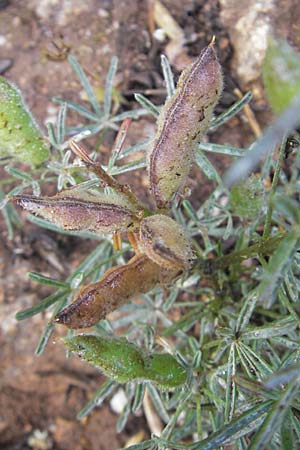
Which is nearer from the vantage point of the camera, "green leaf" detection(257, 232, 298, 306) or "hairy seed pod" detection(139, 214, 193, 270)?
"green leaf" detection(257, 232, 298, 306)

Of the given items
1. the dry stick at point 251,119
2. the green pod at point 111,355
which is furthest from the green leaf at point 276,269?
the dry stick at point 251,119

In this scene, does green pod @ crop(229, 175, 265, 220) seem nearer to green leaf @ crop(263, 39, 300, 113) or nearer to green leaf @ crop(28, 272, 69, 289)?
green leaf @ crop(28, 272, 69, 289)

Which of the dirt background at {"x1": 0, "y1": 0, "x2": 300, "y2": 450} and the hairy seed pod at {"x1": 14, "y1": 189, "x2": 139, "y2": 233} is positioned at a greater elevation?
the hairy seed pod at {"x1": 14, "y1": 189, "x2": 139, "y2": 233}

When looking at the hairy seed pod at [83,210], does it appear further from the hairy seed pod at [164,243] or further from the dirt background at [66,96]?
the dirt background at [66,96]

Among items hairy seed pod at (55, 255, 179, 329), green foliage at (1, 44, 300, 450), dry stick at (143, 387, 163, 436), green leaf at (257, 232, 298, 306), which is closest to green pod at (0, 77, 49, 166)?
green foliage at (1, 44, 300, 450)

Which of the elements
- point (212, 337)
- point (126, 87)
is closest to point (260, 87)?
point (126, 87)

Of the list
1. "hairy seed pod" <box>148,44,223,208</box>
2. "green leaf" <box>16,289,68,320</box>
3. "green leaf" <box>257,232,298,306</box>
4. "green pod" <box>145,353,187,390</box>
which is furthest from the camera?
"green leaf" <box>16,289,68,320</box>

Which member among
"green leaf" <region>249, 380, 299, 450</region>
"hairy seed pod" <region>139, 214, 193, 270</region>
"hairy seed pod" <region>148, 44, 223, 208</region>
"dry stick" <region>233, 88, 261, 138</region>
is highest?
"hairy seed pod" <region>148, 44, 223, 208</region>
